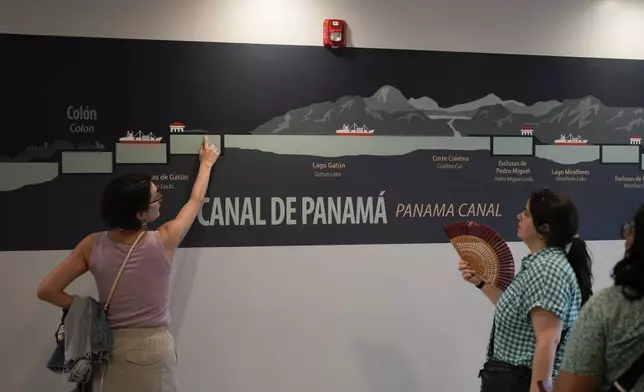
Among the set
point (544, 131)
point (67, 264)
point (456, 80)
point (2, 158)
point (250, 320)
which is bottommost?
point (250, 320)

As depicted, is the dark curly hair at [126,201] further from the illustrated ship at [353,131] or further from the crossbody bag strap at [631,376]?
the crossbody bag strap at [631,376]

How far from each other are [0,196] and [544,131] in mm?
2791

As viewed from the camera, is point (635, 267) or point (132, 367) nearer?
point (635, 267)

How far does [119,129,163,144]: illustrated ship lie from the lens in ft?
9.12

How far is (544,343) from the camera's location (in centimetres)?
186

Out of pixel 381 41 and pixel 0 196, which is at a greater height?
pixel 381 41

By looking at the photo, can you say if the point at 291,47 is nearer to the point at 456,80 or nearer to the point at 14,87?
the point at 456,80

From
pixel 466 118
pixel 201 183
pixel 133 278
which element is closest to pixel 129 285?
pixel 133 278

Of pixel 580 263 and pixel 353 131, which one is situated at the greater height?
pixel 353 131

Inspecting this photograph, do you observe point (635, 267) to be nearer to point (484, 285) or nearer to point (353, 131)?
point (484, 285)

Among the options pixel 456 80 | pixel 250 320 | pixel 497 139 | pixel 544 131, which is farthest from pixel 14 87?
pixel 544 131

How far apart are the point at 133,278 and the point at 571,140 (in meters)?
2.44

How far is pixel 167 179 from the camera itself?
9.27ft

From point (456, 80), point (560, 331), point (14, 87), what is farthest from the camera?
point (456, 80)
